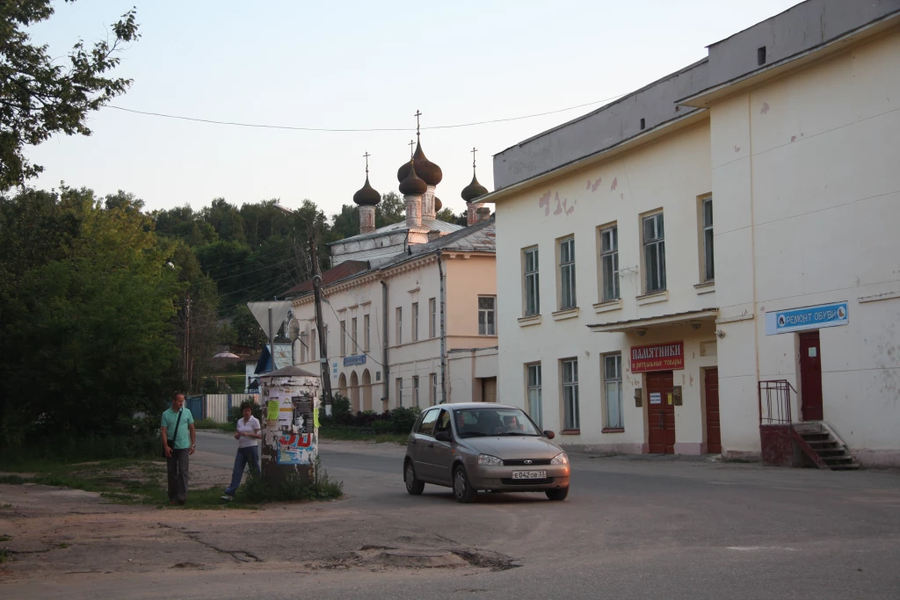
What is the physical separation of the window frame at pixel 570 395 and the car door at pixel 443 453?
53.5 ft

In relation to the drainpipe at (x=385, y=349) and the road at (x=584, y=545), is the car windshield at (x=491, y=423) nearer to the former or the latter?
the road at (x=584, y=545)

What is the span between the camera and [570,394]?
1328 inches

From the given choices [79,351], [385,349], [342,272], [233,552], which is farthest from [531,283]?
[342,272]

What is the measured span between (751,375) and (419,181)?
44247 mm

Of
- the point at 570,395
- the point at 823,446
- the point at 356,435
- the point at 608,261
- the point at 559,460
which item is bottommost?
the point at 356,435

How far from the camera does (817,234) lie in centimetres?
2289

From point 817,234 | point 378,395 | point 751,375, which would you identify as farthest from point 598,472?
point 378,395

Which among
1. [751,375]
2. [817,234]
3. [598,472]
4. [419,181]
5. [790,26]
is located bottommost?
[598,472]

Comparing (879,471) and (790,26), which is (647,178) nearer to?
(790,26)

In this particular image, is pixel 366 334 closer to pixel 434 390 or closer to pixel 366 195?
pixel 434 390

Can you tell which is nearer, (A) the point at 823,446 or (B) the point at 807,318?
(A) the point at 823,446

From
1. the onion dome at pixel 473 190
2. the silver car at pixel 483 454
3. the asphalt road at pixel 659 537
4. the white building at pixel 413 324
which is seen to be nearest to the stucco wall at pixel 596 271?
the white building at pixel 413 324

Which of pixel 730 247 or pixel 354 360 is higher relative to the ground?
pixel 730 247

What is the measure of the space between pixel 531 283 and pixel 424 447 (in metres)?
18.9
